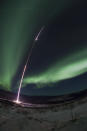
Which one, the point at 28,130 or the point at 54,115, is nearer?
the point at 28,130

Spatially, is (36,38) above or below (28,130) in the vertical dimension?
above

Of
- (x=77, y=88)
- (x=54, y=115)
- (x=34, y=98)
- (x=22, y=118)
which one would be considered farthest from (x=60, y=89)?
(x=22, y=118)

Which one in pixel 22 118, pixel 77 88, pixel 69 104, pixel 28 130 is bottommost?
pixel 28 130

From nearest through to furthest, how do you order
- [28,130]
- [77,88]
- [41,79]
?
[28,130], [77,88], [41,79]

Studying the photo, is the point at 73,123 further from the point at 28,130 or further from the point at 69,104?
the point at 28,130

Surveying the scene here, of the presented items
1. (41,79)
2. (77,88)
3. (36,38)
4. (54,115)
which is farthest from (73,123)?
(36,38)

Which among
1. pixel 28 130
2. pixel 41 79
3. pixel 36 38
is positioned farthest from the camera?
pixel 36 38

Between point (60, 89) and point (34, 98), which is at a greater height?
point (60, 89)

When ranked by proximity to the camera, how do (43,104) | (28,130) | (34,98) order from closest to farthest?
(28,130)
(43,104)
(34,98)

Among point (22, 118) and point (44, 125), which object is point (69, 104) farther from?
point (22, 118)
